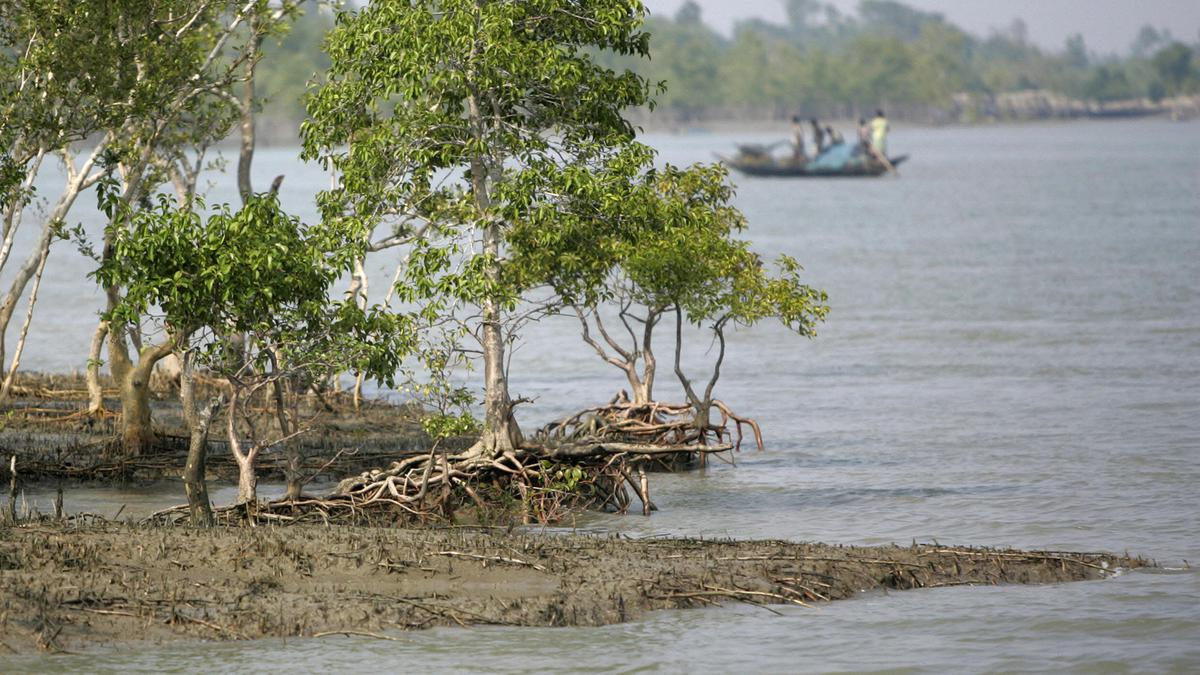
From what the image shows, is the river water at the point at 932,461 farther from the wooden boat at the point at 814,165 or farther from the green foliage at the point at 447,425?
the wooden boat at the point at 814,165

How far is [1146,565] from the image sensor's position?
18.7 meters

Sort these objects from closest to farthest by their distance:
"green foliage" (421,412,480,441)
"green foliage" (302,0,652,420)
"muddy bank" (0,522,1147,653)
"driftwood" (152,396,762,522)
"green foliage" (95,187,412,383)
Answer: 1. "muddy bank" (0,522,1147,653)
2. "green foliage" (95,187,412,383)
3. "green foliage" (302,0,652,420)
4. "driftwood" (152,396,762,522)
5. "green foliage" (421,412,480,441)

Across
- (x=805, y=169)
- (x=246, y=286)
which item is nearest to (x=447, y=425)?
(x=246, y=286)

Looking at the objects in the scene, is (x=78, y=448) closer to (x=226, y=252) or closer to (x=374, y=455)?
(x=374, y=455)

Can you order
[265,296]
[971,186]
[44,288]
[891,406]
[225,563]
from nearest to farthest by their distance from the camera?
1. [225,563]
2. [265,296]
3. [891,406]
4. [44,288]
5. [971,186]

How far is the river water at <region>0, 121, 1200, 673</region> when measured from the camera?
50.5 feet

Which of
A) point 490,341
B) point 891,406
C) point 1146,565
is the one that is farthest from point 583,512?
point 891,406

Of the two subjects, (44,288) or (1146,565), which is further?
(44,288)

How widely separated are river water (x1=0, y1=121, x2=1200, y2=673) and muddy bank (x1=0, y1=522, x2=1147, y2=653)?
22 cm

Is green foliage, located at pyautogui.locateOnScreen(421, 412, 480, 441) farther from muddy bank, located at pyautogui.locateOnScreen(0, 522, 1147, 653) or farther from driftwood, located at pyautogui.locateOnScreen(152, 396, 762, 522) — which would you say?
muddy bank, located at pyautogui.locateOnScreen(0, 522, 1147, 653)

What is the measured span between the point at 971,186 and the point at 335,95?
103778 mm

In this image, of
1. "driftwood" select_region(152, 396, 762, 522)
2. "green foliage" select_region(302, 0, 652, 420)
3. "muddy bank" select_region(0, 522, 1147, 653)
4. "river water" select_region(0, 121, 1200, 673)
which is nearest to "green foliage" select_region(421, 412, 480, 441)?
"driftwood" select_region(152, 396, 762, 522)

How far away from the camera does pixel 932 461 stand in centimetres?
2694

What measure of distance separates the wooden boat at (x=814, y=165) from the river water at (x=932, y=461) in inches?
1998
